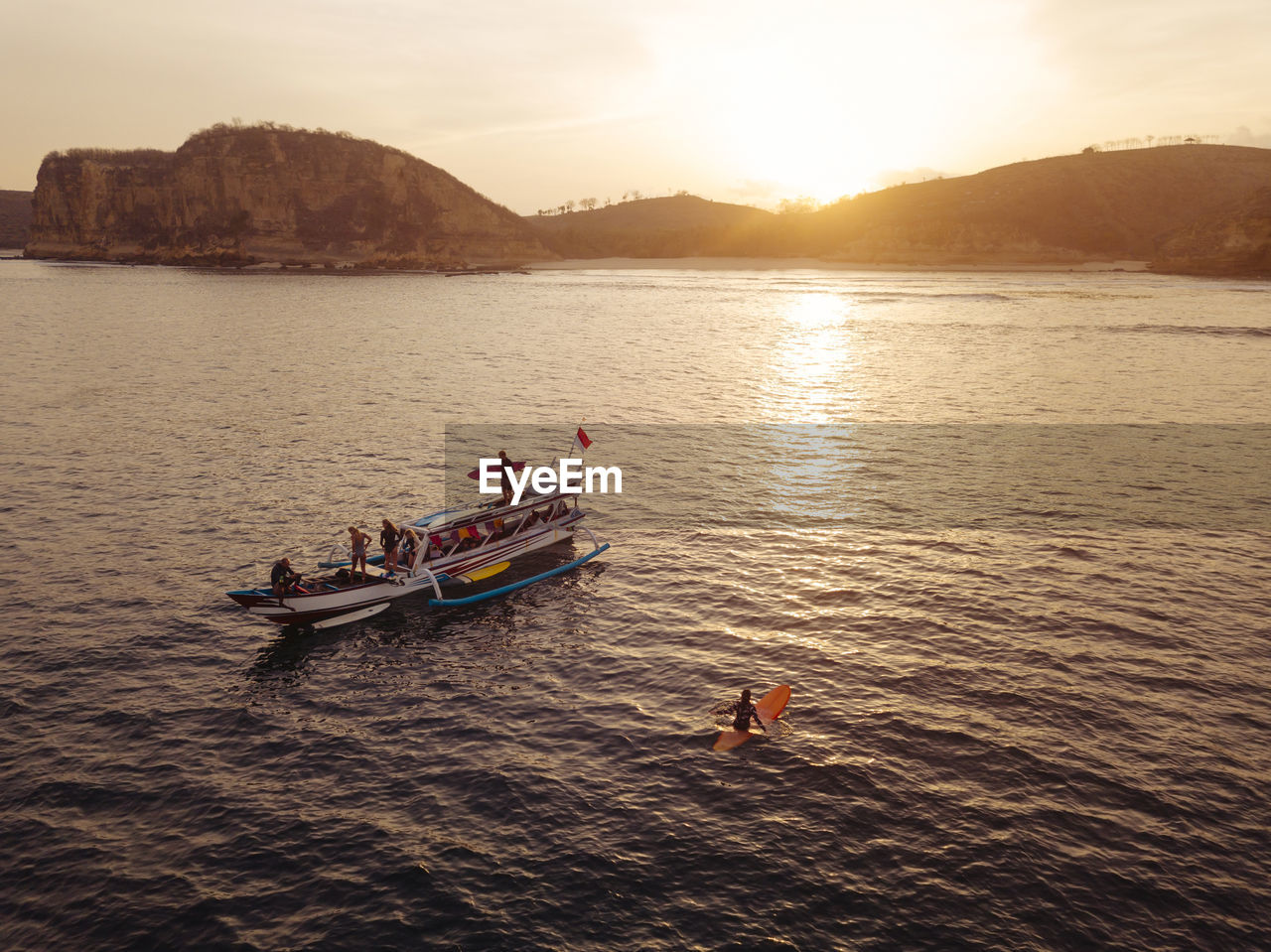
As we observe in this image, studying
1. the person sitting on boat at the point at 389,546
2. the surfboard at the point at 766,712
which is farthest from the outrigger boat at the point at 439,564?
the surfboard at the point at 766,712

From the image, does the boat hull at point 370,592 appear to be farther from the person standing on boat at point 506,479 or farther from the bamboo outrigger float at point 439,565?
the person standing on boat at point 506,479

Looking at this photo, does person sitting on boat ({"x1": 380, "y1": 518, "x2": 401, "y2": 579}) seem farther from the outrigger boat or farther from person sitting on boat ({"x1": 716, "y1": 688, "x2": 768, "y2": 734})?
person sitting on boat ({"x1": 716, "y1": 688, "x2": 768, "y2": 734})

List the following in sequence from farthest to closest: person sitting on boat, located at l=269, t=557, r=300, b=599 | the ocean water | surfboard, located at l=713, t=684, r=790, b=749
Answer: person sitting on boat, located at l=269, t=557, r=300, b=599
surfboard, located at l=713, t=684, r=790, b=749
the ocean water

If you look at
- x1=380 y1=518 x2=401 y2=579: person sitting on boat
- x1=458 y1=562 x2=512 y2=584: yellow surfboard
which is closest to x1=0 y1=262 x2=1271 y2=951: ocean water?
x1=458 y1=562 x2=512 y2=584: yellow surfboard

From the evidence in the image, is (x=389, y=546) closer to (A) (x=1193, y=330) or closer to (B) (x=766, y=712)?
(B) (x=766, y=712)

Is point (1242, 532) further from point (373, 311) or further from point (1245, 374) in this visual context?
point (373, 311)

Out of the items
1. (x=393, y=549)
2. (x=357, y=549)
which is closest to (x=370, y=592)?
(x=357, y=549)
